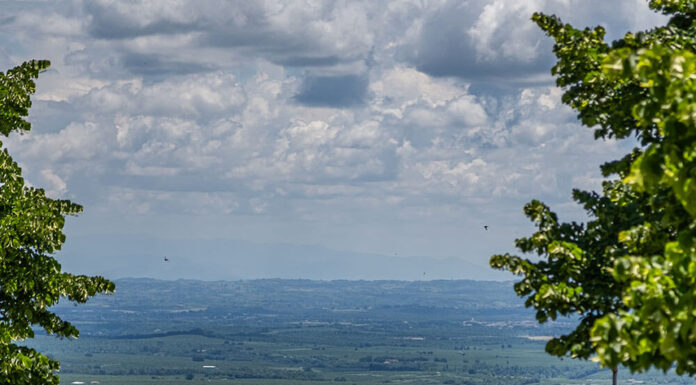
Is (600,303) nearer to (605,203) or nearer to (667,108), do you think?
(605,203)

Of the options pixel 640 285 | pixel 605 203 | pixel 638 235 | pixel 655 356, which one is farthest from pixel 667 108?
pixel 605 203

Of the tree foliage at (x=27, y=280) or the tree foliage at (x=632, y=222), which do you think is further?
the tree foliage at (x=27, y=280)

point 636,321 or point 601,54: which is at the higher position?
point 601,54

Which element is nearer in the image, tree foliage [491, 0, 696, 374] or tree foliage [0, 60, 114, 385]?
tree foliage [491, 0, 696, 374]
